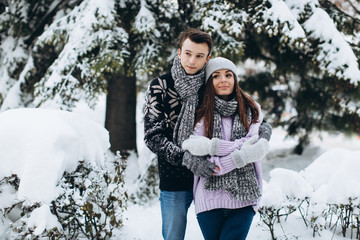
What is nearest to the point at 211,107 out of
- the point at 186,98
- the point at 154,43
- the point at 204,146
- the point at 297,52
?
the point at 186,98

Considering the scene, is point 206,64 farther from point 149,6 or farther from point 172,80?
point 149,6

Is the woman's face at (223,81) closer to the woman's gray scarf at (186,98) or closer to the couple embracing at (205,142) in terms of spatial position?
the couple embracing at (205,142)

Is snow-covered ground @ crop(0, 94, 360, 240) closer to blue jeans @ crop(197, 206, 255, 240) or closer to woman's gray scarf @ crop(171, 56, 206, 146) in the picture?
woman's gray scarf @ crop(171, 56, 206, 146)

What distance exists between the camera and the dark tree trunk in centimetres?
604

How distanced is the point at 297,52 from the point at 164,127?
4.59 m

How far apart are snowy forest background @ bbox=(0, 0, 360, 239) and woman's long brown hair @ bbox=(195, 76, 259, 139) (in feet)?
3.91

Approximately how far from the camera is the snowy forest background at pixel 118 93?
96.1 inches

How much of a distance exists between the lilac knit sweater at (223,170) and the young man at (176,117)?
11cm

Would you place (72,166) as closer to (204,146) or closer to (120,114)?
(204,146)

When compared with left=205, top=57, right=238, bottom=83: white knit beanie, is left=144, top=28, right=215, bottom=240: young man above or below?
below

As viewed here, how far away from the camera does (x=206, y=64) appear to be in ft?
7.16

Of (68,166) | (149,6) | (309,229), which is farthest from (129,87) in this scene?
(309,229)

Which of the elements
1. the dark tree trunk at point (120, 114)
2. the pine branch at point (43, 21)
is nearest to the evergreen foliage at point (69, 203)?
the dark tree trunk at point (120, 114)

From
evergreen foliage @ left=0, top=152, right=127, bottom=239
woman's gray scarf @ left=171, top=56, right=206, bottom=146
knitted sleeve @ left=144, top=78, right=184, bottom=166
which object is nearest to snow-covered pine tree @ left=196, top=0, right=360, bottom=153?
woman's gray scarf @ left=171, top=56, right=206, bottom=146
